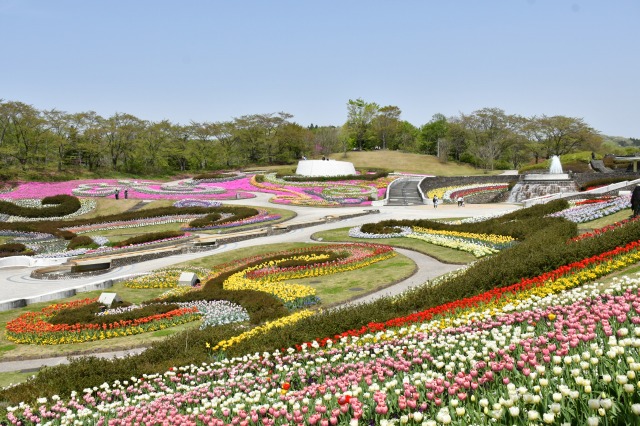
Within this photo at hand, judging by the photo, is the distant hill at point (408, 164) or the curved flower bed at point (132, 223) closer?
the curved flower bed at point (132, 223)

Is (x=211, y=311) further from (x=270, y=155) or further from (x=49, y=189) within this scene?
(x=270, y=155)

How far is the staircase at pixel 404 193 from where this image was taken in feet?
181

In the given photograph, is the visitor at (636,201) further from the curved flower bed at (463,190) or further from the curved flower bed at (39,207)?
the curved flower bed at (39,207)

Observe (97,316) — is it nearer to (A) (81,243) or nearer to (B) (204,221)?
(A) (81,243)

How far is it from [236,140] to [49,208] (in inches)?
2657

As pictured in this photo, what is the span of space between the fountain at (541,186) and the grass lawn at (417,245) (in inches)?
1020

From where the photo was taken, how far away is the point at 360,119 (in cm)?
13650

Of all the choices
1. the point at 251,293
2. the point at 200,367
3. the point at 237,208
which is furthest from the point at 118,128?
the point at 200,367

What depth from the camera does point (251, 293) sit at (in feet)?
59.5

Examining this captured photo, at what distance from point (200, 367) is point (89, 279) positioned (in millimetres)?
17237

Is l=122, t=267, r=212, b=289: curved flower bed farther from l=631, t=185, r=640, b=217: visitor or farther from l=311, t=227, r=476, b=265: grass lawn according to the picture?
l=631, t=185, r=640, b=217: visitor

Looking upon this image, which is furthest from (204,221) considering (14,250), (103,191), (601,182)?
(601,182)

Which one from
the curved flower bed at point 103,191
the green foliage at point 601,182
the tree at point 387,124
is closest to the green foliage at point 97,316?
the curved flower bed at point 103,191

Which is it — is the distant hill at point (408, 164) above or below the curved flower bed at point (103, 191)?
above
